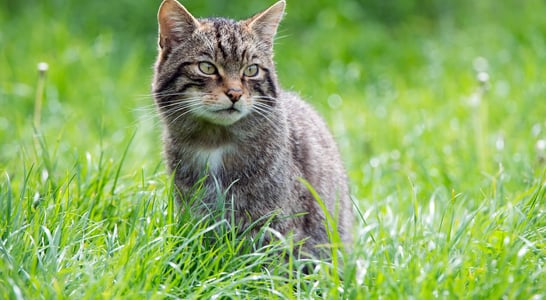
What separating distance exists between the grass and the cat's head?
0.33 metres

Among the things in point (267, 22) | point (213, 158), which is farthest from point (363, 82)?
point (213, 158)

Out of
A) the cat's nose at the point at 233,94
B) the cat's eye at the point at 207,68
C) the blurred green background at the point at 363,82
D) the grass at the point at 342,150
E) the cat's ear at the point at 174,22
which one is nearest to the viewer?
the grass at the point at 342,150

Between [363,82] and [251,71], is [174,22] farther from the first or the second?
[363,82]

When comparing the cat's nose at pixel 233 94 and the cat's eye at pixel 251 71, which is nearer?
the cat's nose at pixel 233 94

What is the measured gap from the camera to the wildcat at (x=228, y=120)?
3.73 meters

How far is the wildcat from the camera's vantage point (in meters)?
3.73

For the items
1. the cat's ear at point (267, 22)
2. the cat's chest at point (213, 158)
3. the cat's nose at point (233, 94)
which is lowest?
the cat's chest at point (213, 158)

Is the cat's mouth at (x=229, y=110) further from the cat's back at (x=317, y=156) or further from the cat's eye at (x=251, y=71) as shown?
the cat's back at (x=317, y=156)

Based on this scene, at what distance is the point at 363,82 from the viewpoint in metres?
7.69

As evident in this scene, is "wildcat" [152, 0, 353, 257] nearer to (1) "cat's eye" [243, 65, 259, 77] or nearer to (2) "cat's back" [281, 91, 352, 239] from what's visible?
(1) "cat's eye" [243, 65, 259, 77]

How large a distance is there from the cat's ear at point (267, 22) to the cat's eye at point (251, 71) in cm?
23

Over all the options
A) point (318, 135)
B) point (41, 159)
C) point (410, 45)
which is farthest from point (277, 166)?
point (410, 45)

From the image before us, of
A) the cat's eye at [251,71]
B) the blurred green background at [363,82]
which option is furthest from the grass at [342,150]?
the cat's eye at [251,71]

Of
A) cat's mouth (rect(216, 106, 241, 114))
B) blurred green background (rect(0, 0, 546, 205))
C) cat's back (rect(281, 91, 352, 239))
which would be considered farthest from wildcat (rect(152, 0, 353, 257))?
blurred green background (rect(0, 0, 546, 205))
